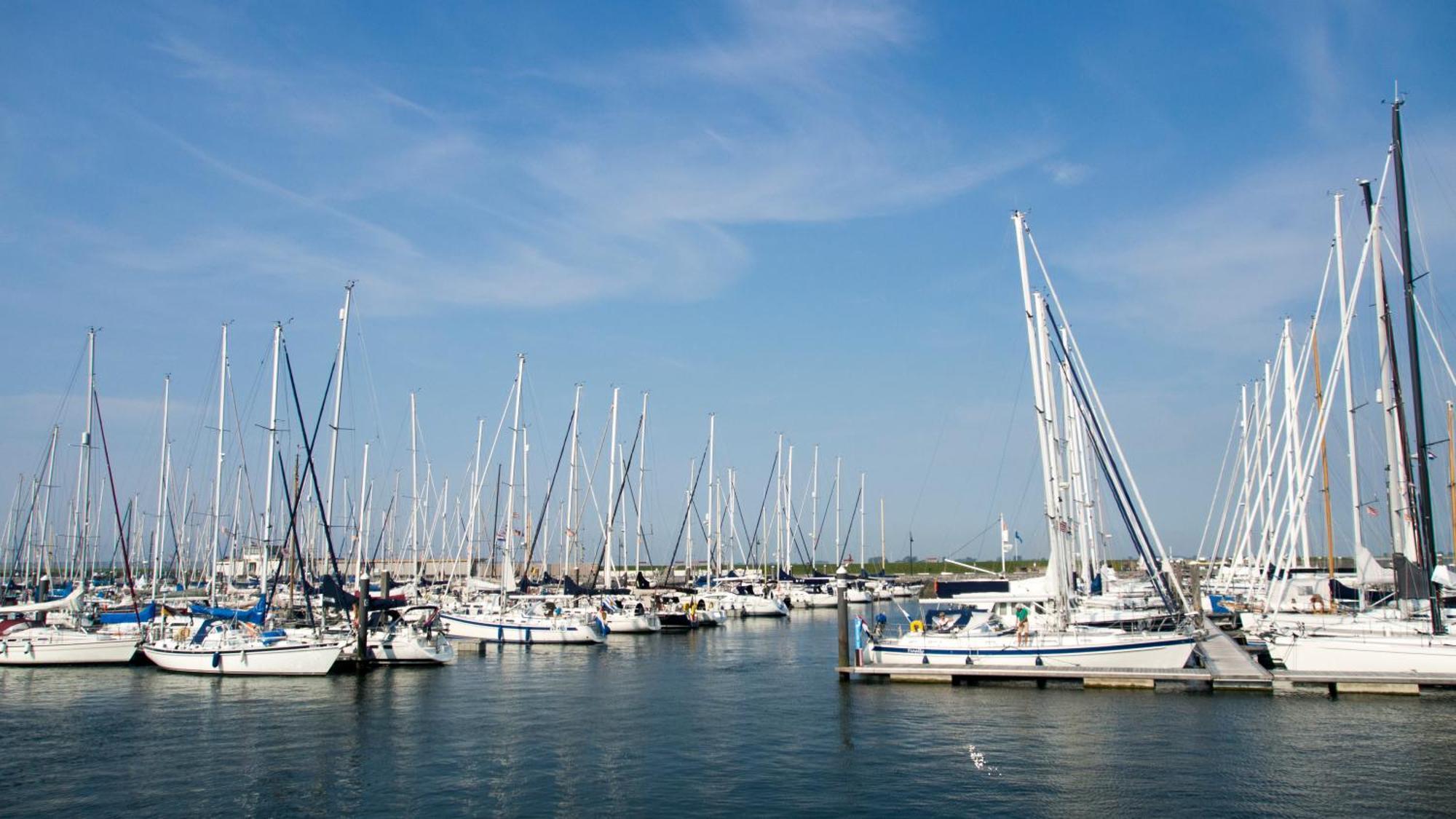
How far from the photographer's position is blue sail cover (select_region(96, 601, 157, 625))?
181 feet

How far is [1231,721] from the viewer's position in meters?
30.9

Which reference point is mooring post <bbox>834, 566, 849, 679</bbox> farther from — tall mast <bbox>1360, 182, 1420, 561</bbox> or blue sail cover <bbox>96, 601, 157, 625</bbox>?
blue sail cover <bbox>96, 601, 157, 625</bbox>

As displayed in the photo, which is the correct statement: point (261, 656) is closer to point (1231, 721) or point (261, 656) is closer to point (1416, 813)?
point (1231, 721)

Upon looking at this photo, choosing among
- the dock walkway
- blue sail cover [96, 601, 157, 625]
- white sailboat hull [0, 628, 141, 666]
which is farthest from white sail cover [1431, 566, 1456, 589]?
blue sail cover [96, 601, 157, 625]

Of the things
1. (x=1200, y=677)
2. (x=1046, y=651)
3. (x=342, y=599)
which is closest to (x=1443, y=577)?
(x=1200, y=677)

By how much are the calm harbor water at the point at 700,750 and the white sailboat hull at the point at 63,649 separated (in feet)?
17.0

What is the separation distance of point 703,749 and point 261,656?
910 inches

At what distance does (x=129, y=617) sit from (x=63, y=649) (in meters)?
11.3

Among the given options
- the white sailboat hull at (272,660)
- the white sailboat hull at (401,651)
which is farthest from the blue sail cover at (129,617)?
the white sailboat hull at (401,651)

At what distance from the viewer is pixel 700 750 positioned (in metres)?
29.0

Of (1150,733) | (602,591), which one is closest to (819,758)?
(1150,733)

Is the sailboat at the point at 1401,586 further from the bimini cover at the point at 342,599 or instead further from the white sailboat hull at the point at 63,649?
the white sailboat hull at the point at 63,649

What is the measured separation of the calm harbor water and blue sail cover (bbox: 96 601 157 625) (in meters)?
12.4

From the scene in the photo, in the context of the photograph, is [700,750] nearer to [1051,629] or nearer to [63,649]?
[1051,629]
